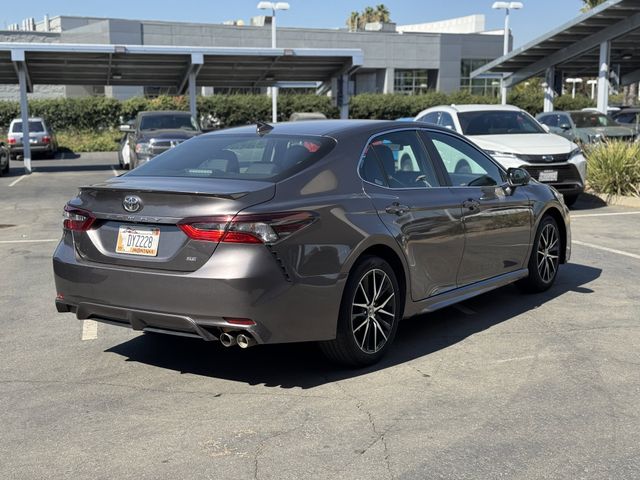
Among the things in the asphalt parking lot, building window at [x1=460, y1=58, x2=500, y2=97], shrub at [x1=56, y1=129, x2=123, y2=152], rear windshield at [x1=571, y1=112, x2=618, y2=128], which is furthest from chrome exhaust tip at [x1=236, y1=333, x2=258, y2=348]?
building window at [x1=460, y1=58, x2=500, y2=97]

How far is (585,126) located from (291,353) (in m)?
18.0

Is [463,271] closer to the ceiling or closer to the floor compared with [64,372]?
closer to the ceiling

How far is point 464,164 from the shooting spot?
255 inches

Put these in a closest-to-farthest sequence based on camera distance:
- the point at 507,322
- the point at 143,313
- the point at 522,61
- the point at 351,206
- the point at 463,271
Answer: the point at 143,313
the point at 351,206
the point at 463,271
the point at 507,322
the point at 522,61

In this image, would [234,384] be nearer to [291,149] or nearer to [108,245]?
[108,245]

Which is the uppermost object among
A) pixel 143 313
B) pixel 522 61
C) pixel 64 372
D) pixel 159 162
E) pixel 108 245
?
pixel 522 61

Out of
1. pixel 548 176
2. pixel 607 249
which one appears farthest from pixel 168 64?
pixel 607 249

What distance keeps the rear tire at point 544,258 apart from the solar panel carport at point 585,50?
1992 cm

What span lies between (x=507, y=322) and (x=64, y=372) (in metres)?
3.51

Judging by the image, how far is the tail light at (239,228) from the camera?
170 inches

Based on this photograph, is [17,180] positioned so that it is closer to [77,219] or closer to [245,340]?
[77,219]

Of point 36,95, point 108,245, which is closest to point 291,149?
point 108,245

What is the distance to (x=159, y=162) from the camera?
5.49 meters

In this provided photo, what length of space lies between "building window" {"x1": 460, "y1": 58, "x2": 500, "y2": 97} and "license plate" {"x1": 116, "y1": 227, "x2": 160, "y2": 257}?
62.7 m
